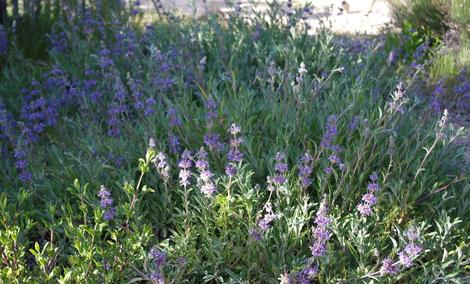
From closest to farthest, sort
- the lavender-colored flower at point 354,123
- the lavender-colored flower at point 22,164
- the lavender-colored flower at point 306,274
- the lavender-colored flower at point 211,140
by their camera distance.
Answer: the lavender-colored flower at point 306,274 → the lavender-colored flower at point 211,140 → the lavender-colored flower at point 354,123 → the lavender-colored flower at point 22,164

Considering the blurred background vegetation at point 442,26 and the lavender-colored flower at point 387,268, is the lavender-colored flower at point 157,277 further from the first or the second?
the blurred background vegetation at point 442,26

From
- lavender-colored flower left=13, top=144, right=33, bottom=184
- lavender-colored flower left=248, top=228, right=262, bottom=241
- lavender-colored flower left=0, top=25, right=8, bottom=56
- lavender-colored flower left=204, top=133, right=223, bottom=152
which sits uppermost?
lavender-colored flower left=204, top=133, right=223, bottom=152

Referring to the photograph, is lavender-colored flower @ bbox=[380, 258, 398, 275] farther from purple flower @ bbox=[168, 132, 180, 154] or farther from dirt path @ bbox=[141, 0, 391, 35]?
dirt path @ bbox=[141, 0, 391, 35]

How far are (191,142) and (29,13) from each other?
3.31m

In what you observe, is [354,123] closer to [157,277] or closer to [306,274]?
[306,274]

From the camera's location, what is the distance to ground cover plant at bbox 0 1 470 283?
2484 mm

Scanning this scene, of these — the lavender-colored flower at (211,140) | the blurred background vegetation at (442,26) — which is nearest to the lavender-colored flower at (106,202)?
the lavender-colored flower at (211,140)

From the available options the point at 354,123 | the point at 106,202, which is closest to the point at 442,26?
the point at 354,123

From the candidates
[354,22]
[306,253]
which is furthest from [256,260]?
[354,22]

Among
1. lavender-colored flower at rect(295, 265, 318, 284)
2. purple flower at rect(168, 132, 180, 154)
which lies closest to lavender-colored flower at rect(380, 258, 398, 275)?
lavender-colored flower at rect(295, 265, 318, 284)

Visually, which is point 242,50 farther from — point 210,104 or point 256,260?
point 256,260

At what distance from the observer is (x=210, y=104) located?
307cm

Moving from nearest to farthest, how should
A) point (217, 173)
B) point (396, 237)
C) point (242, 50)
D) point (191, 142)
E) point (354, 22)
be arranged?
point (396, 237)
point (217, 173)
point (191, 142)
point (242, 50)
point (354, 22)

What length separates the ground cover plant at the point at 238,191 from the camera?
8.15 ft
